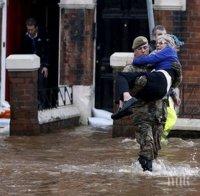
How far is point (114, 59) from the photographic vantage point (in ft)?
40.2

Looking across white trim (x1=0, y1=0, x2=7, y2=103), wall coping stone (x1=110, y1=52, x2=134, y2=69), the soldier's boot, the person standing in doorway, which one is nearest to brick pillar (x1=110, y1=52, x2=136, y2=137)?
wall coping stone (x1=110, y1=52, x2=134, y2=69)

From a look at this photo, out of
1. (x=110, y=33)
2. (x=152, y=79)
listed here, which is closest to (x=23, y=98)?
(x=110, y=33)

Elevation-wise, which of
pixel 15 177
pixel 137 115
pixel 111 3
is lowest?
pixel 15 177

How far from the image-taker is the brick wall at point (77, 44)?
1381cm

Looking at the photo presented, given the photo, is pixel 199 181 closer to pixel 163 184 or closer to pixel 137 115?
pixel 163 184

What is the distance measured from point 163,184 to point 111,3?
6242 mm

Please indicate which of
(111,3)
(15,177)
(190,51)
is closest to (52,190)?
(15,177)

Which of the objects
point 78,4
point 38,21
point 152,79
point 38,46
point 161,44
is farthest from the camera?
point 38,21

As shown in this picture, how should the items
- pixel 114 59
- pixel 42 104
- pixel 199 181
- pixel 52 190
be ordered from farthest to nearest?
pixel 42 104
pixel 114 59
pixel 199 181
pixel 52 190

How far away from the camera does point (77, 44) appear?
13812mm

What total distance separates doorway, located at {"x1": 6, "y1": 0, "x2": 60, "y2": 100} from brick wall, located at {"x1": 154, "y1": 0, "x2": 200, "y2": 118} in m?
2.66

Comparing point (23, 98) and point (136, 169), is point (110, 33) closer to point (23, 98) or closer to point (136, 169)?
point (23, 98)

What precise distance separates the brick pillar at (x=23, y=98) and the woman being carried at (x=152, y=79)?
352 centimetres

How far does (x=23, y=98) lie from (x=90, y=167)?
121 inches
